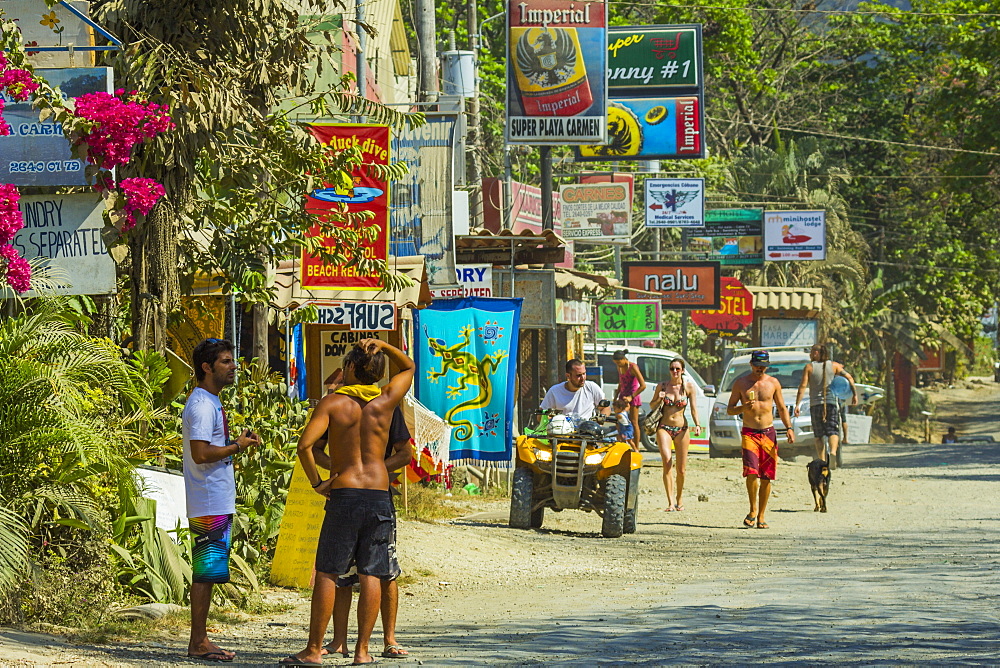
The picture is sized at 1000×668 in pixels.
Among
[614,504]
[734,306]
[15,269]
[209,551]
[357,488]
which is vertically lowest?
[614,504]

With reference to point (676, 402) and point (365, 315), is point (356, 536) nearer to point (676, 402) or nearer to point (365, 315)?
point (365, 315)

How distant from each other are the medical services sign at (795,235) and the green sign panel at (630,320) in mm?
10428

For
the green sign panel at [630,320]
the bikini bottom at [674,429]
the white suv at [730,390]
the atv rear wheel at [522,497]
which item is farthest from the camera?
the green sign panel at [630,320]

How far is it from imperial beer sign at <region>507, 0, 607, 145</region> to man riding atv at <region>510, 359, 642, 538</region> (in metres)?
8.19

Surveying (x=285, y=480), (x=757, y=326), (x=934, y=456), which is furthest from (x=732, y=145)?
(x=285, y=480)

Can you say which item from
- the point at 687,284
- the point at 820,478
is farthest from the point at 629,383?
the point at 687,284

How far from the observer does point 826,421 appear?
770 inches

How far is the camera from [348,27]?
20281mm

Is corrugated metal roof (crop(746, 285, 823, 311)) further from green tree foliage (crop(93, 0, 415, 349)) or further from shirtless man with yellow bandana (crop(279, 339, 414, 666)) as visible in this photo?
shirtless man with yellow bandana (crop(279, 339, 414, 666))

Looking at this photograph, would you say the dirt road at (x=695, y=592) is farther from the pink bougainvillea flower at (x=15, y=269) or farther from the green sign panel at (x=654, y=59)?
the green sign panel at (x=654, y=59)

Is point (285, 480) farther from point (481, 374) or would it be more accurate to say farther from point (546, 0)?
point (546, 0)

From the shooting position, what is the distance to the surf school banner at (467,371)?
1505 centimetres

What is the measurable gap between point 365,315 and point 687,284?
25.6 meters

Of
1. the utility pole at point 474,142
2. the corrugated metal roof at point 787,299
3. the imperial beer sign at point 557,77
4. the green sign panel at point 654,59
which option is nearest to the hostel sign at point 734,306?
the corrugated metal roof at point 787,299
